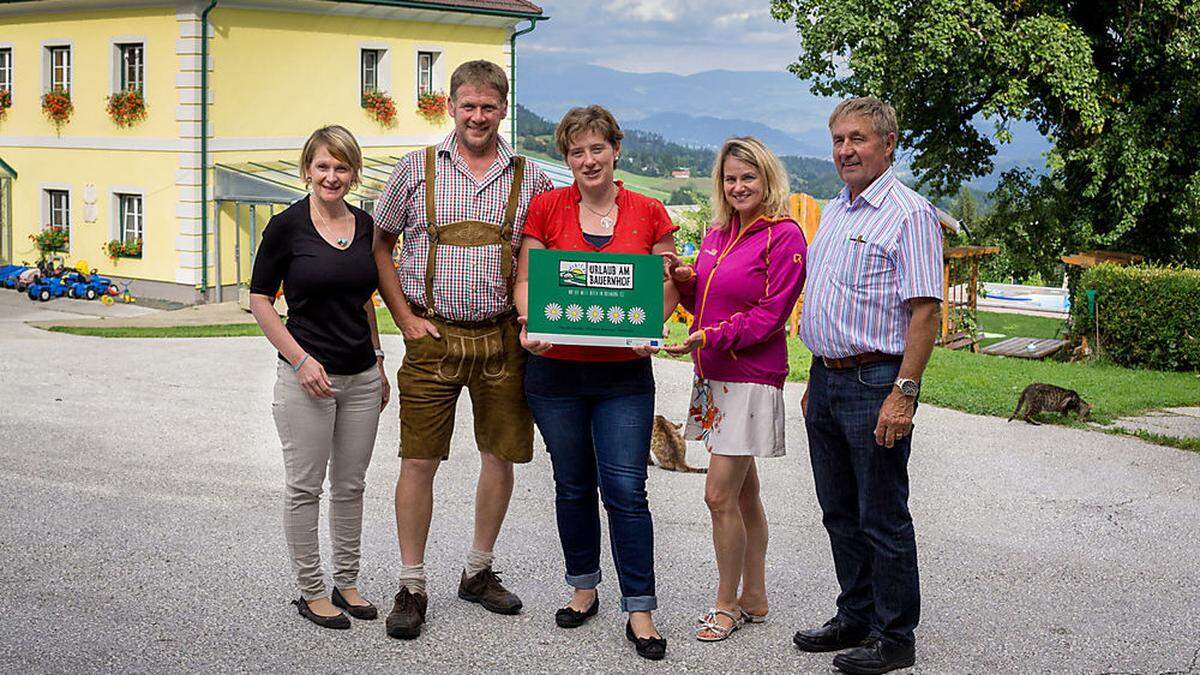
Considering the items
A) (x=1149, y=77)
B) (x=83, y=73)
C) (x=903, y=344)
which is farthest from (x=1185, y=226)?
(x=83, y=73)

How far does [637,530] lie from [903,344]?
3.76 ft

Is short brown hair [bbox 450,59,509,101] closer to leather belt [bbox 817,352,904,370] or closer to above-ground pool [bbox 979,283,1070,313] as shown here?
leather belt [bbox 817,352,904,370]

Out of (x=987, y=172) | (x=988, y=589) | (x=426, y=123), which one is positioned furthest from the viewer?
(x=426, y=123)

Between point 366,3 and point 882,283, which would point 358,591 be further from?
point 366,3

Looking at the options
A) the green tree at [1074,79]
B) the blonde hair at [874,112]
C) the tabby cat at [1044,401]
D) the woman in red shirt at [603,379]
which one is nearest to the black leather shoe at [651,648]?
the woman in red shirt at [603,379]

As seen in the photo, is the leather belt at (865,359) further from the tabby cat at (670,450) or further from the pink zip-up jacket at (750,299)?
the tabby cat at (670,450)

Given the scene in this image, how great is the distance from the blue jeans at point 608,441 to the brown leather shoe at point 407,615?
649 mm

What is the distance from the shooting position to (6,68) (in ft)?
85.3

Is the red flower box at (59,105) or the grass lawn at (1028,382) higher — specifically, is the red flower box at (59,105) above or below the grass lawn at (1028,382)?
above

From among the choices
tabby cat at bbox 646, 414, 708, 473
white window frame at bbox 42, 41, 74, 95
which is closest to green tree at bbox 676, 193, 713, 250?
white window frame at bbox 42, 41, 74, 95

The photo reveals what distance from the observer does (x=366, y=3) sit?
82.1 feet

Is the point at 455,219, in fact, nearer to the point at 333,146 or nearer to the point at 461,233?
the point at 461,233

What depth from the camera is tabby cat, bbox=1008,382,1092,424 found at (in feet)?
32.8

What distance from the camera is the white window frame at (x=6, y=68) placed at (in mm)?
25797
